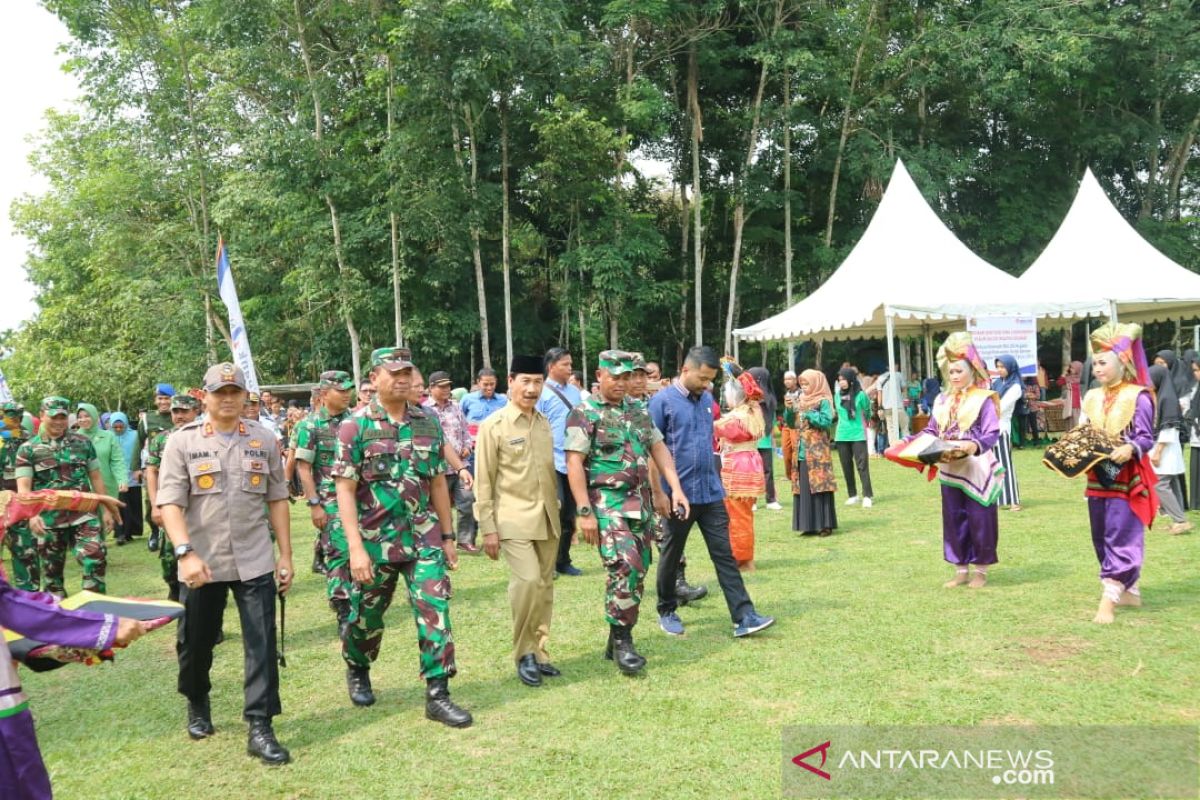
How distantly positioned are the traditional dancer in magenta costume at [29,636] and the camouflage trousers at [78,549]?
5.30 m

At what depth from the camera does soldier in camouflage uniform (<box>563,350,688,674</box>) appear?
5.48 m

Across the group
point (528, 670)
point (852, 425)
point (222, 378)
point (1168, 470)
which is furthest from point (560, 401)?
point (1168, 470)

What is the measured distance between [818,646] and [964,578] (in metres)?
2.17

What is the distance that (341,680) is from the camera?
18.9ft

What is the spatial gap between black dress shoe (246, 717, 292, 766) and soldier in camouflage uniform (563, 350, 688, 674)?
6.53ft

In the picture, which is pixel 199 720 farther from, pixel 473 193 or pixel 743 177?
pixel 743 177

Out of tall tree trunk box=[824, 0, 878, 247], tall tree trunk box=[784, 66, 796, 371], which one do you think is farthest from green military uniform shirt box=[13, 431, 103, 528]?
tall tree trunk box=[824, 0, 878, 247]

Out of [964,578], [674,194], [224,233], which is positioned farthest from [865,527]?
[224,233]

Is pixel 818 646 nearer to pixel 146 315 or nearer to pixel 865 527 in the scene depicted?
pixel 865 527

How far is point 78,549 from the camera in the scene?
7473 mm

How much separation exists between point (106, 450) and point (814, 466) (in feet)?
26.3

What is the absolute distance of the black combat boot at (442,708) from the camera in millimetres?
4734

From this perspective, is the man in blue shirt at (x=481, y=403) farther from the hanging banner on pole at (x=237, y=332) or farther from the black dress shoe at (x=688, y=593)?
the black dress shoe at (x=688, y=593)

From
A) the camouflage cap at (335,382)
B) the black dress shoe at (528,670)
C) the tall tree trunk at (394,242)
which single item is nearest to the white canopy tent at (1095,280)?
the camouflage cap at (335,382)
